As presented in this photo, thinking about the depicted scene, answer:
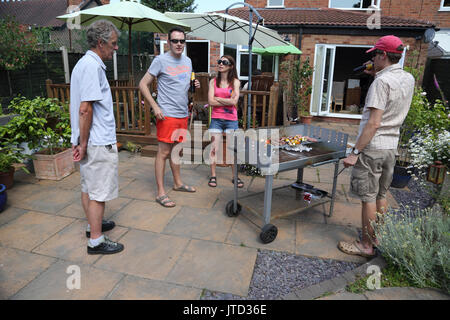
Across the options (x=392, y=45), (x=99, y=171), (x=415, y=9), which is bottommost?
(x=99, y=171)

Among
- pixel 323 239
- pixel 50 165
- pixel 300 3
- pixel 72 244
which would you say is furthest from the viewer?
pixel 300 3

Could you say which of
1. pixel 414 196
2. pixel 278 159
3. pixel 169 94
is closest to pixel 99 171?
pixel 169 94

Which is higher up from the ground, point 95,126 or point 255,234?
point 95,126

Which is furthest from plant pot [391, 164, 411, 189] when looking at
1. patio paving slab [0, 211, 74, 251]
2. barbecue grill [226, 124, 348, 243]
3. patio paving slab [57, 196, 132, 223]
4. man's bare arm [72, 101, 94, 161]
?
patio paving slab [0, 211, 74, 251]

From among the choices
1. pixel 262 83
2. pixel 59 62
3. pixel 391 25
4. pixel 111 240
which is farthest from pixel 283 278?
pixel 391 25

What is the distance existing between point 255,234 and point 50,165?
3146 millimetres

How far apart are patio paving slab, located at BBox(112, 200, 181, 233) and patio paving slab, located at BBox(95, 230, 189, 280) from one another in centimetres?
15

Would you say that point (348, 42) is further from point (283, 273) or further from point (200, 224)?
point (283, 273)

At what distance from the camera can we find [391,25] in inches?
365

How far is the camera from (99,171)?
104 inches

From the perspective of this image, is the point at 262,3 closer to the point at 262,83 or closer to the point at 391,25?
the point at 391,25

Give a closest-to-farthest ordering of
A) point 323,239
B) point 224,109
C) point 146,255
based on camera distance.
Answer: point 146,255, point 323,239, point 224,109

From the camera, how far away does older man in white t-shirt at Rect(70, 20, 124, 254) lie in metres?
2.44

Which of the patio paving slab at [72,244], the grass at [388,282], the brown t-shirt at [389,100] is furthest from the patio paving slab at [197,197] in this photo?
the brown t-shirt at [389,100]
